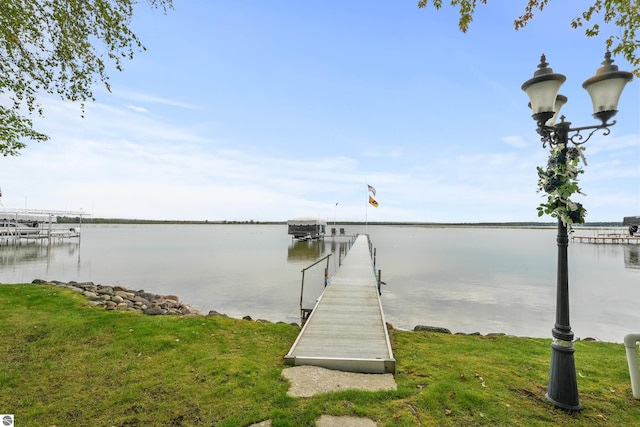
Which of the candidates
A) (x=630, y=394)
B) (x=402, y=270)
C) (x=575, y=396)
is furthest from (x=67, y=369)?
(x=402, y=270)

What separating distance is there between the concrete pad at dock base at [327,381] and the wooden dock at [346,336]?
153 millimetres

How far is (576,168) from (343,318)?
574 centimetres

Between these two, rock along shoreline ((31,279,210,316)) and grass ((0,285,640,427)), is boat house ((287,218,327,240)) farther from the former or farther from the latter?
grass ((0,285,640,427))

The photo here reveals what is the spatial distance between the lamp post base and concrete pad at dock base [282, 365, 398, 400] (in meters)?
1.94

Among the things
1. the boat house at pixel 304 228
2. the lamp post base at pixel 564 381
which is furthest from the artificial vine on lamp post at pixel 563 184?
the boat house at pixel 304 228

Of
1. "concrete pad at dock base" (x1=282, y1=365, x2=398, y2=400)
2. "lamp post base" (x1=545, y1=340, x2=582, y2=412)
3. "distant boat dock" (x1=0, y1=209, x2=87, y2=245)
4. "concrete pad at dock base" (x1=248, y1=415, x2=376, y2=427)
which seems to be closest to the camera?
"concrete pad at dock base" (x1=248, y1=415, x2=376, y2=427)

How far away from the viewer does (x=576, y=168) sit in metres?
3.91

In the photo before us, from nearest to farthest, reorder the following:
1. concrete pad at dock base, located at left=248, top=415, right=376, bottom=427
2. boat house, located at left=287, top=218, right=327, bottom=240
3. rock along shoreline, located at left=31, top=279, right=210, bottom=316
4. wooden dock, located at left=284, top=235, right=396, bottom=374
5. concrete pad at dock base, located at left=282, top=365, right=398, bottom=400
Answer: concrete pad at dock base, located at left=248, top=415, right=376, bottom=427 < concrete pad at dock base, located at left=282, top=365, right=398, bottom=400 < wooden dock, located at left=284, top=235, right=396, bottom=374 < rock along shoreline, located at left=31, top=279, right=210, bottom=316 < boat house, located at left=287, top=218, right=327, bottom=240

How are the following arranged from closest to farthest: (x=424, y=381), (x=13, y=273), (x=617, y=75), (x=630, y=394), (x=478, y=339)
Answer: (x=617, y=75) < (x=630, y=394) < (x=424, y=381) < (x=478, y=339) < (x=13, y=273)

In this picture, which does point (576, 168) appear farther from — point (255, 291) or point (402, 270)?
point (402, 270)

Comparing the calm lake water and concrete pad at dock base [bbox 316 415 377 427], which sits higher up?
concrete pad at dock base [bbox 316 415 377 427]

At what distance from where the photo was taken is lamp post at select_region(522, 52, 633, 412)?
3730 millimetres

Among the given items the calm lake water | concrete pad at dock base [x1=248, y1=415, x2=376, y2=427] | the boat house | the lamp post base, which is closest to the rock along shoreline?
the calm lake water

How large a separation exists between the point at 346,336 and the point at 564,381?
3.67 metres
